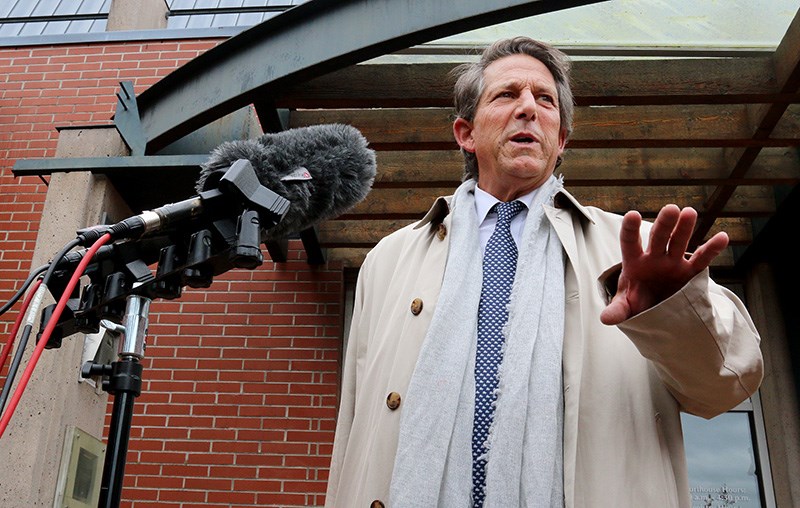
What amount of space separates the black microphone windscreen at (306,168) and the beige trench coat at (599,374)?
0.90 feet

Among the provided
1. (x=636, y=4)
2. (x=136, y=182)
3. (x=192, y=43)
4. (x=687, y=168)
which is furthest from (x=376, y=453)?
(x=192, y=43)

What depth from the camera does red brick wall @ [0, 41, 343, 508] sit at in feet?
20.0

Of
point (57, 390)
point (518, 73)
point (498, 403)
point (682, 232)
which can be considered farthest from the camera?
point (57, 390)

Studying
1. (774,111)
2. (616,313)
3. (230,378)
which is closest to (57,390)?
(230,378)

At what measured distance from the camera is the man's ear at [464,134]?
8.75 ft

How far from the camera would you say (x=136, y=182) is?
4.69 meters

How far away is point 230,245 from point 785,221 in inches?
211

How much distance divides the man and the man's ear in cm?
18

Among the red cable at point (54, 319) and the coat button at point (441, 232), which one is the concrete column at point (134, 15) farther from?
the red cable at point (54, 319)

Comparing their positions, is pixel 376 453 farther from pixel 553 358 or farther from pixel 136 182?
pixel 136 182

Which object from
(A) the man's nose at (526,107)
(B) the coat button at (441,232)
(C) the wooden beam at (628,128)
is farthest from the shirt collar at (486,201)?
(C) the wooden beam at (628,128)

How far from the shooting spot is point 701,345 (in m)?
1.72

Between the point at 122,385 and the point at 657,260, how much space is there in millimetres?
1206

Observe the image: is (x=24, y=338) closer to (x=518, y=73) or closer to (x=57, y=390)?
(x=518, y=73)
